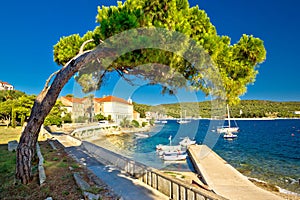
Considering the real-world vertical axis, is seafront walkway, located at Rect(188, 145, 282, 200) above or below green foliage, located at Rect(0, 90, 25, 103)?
below

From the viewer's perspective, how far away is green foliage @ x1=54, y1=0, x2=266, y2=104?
432 cm

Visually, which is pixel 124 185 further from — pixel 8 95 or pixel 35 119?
pixel 8 95

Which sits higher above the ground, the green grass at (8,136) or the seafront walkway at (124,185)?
the green grass at (8,136)

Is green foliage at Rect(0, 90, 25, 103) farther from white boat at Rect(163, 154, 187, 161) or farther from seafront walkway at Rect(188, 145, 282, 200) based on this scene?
seafront walkway at Rect(188, 145, 282, 200)

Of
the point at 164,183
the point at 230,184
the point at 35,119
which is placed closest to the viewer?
the point at 35,119

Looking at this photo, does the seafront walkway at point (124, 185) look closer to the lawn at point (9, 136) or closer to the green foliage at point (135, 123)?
the lawn at point (9, 136)

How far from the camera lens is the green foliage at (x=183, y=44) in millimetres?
4324

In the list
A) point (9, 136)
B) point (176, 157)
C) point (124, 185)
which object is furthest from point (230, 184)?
point (9, 136)

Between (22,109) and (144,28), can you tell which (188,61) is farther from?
(22,109)

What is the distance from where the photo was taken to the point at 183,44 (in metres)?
4.25

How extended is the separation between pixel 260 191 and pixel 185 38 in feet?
24.6

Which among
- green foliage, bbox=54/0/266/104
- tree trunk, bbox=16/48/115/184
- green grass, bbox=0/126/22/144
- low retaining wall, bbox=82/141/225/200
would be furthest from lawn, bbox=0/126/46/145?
green foliage, bbox=54/0/266/104

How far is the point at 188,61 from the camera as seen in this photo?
4742 millimetres

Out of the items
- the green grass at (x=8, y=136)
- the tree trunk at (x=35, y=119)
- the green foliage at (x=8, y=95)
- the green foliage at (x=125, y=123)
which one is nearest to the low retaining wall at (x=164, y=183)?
the tree trunk at (x=35, y=119)
